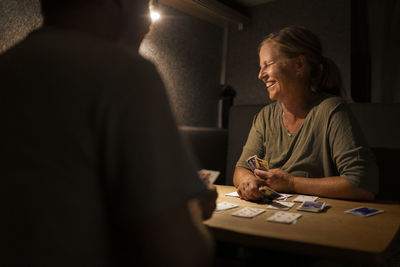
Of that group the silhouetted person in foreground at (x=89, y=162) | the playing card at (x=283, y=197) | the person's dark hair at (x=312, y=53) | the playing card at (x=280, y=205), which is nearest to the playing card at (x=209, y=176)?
the playing card at (x=280, y=205)

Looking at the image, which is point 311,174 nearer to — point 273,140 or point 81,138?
point 273,140

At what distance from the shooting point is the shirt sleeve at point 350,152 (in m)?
1.17

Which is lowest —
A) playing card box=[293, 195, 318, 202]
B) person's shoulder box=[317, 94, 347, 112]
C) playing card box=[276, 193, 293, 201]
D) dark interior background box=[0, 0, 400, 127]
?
playing card box=[276, 193, 293, 201]

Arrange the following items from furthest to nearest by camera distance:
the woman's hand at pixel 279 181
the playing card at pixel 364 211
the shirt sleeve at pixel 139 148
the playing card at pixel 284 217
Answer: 1. the woman's hand at pixel 279 181
2. the playing card at pixel 364 211
3. the playing card at pixel 284 217
4. the shirt sleeve at pixel 139 148

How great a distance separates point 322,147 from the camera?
1.38 meters

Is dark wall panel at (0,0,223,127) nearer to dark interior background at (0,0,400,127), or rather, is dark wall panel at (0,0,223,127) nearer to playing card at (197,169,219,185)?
dark interior background at (0,0,400,127)

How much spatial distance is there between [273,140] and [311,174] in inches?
10.5

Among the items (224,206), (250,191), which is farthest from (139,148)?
(250,191)

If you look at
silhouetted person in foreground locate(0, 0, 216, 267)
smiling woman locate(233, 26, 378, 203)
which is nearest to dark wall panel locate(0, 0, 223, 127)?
smiling woman locate(233, 26, 378, 203)

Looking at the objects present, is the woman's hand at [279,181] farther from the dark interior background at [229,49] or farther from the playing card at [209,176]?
the dark interior background at [229,49]

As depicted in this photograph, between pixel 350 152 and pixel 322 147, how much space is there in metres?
0.16

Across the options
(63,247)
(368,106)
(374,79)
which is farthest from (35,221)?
(374,79)

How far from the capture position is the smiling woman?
1182 mm

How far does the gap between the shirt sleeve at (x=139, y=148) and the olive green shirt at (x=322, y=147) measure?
1014mm
